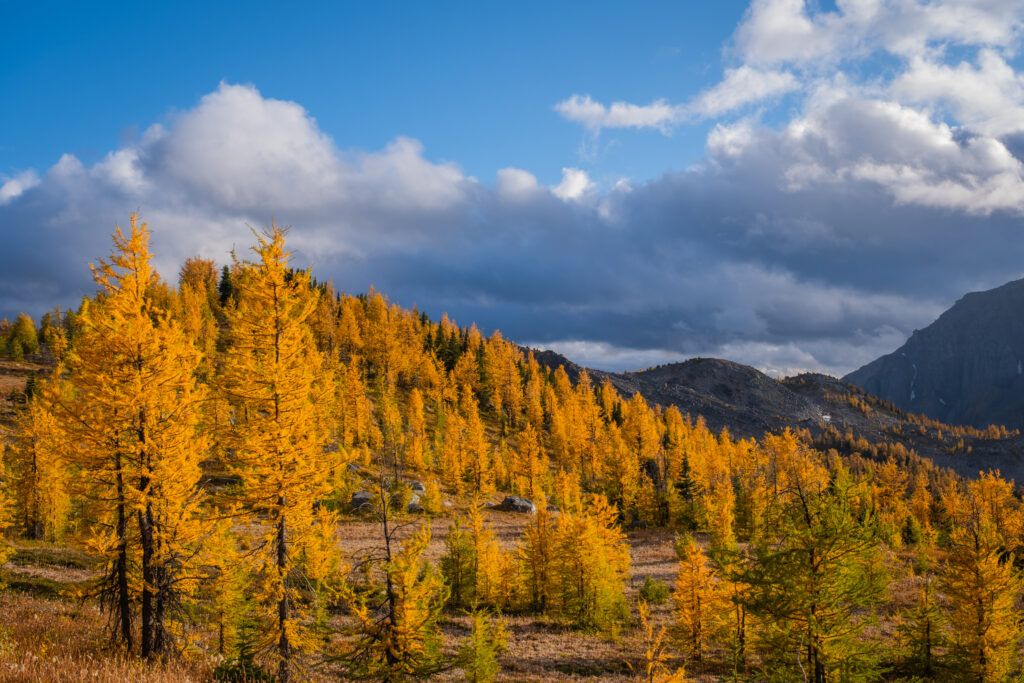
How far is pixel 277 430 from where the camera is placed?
49.4 feet

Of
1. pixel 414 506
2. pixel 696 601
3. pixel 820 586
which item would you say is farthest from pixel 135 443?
pixel 414 506

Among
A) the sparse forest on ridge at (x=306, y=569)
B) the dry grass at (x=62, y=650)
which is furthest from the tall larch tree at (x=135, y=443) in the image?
the dry grass at (x=62, y=650)

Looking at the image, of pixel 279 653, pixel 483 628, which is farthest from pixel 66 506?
pixel 483 628

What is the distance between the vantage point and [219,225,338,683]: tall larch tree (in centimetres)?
1472

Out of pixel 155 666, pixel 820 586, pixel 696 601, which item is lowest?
pixel 696 601

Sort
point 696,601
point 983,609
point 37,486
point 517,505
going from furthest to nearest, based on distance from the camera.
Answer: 1. point 517,505
2. point 37,486
3. point 696,601
4. point 983,609

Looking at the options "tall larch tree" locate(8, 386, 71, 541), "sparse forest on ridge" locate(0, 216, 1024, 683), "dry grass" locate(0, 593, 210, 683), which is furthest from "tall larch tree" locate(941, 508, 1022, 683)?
"tall larch tree" locate(8, 386, 71, 541)

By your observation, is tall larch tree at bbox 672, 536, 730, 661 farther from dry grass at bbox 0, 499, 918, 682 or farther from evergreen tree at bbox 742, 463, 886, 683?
evergreen tree at bbox 742, 463, 886, 683

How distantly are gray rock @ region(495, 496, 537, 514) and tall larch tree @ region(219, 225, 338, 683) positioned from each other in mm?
46280

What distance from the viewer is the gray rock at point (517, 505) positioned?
198 feet

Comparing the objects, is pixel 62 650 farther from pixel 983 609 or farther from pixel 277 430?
pixel 983 609

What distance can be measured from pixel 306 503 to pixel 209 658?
7.38m

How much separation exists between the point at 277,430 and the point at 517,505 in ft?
162

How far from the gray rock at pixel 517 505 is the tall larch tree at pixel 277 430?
152ft
